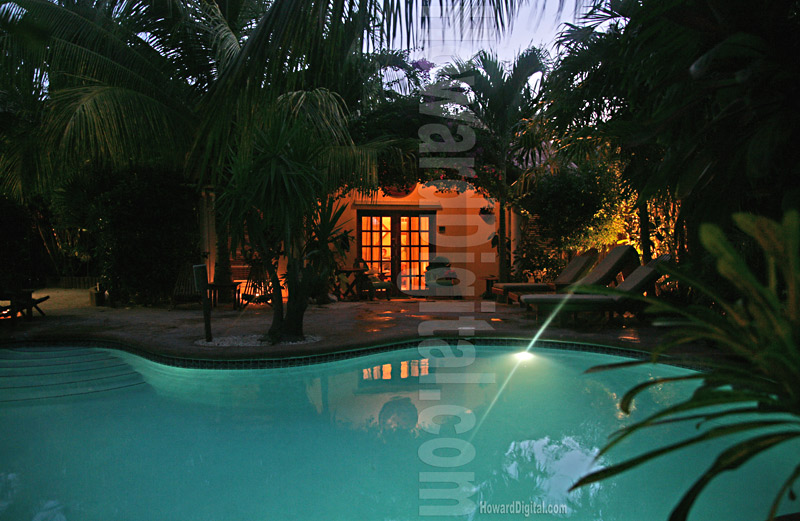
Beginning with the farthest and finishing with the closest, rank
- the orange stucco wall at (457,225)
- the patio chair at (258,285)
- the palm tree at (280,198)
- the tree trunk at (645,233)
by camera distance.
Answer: the orange stucco wall at (457,225), the patio chair at (258,285), the tree trunk at (645,233), the palm tree at (280,198)

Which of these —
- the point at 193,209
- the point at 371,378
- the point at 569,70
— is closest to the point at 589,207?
the point at 569,70

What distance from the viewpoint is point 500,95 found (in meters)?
9.95

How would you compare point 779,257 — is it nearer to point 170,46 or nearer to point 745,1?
point 745,1

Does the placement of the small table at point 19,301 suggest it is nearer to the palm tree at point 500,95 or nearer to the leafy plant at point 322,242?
the leafy plant at point 322,242

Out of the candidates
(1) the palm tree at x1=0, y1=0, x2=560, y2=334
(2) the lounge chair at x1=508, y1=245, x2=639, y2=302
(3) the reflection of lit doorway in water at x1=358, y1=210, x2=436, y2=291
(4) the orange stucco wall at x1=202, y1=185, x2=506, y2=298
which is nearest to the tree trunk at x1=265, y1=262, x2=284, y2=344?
(1) the palm tree at x1=0, y1=0, x2=560, y2=334

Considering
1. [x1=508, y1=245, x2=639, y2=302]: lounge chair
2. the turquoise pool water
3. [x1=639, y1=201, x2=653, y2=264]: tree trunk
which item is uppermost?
[x1=639, y1=201, x2=653, y2=264]: tree trunk

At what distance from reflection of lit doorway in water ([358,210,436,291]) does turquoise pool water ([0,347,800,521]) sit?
659cm

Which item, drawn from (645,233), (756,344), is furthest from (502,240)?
(756,344)

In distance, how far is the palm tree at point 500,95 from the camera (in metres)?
9.84

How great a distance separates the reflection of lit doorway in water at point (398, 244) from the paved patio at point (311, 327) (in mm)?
2709

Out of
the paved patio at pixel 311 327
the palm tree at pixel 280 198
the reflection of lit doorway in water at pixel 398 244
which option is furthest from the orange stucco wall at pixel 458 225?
the palm tree at pixel 280 198

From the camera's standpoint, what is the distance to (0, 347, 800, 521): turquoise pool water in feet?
10.3

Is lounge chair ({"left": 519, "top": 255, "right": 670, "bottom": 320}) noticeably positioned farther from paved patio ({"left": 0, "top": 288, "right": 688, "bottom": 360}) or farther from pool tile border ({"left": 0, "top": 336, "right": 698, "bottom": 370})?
pool tile border ({"left": 0, "top": 336, "right": 698, "bottom": 370})

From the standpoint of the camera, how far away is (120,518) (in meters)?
2.96
